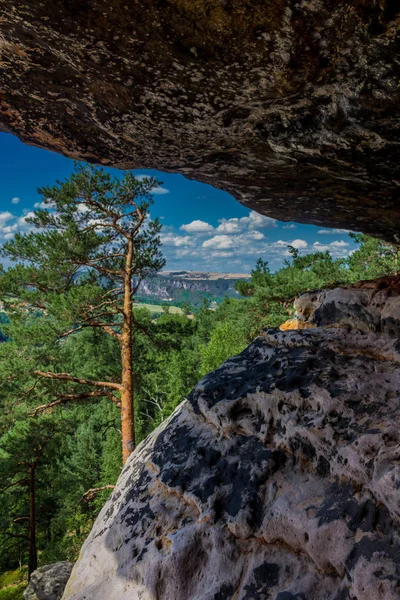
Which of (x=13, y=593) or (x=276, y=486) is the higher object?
(x=276, y=486)

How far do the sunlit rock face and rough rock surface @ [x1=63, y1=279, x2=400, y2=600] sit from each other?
183 centimetres

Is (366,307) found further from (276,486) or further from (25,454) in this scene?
(25,454)

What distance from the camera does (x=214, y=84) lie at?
3.14 m

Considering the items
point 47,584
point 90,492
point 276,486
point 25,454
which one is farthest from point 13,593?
point 276,486

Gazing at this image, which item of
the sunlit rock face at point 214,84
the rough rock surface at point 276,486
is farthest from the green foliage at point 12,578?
the sunlit rock face at point 214,84

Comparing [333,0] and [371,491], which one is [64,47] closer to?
[333,0]

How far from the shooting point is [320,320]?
4.52 m

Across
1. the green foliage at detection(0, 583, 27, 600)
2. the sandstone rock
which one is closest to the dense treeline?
the green foliage at detection(0, 583, 27, 600)

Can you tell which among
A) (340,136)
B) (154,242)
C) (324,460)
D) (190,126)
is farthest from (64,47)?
(154,242)

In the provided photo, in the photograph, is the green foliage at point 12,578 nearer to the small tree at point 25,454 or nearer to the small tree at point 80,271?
the small tree at point 25,454

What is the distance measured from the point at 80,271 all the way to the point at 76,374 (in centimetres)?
606

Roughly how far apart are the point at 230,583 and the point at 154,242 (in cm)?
1023

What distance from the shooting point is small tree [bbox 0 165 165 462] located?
31.7 feet

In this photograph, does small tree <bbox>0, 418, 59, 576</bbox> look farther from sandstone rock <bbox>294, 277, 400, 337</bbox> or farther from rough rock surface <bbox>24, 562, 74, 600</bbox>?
sandstone rock <bbox>294, 277, 400, 337</bbox>
